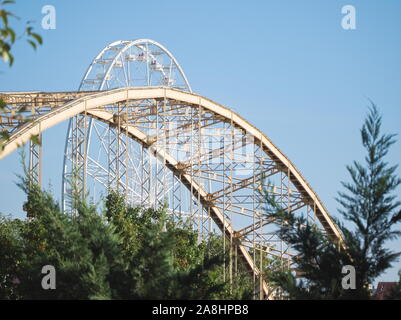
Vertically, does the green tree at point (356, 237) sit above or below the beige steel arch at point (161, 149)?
below

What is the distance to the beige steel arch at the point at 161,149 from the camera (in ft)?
73.0

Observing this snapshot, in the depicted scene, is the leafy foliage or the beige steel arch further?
the beige steel arch

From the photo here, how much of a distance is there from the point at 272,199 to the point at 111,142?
25.7 metres

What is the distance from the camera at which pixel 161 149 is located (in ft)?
108

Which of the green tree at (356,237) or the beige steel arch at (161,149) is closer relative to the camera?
the green tree at (356,237)

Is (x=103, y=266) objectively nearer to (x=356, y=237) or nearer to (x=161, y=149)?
(x=356, y=237)

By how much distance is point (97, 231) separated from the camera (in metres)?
13.6

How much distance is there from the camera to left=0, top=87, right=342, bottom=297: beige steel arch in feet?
73.0

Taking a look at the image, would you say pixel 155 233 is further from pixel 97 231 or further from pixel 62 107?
pixel 62 107

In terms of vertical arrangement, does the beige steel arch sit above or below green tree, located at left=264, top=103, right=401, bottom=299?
above

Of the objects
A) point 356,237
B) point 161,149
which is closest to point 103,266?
point 356,237

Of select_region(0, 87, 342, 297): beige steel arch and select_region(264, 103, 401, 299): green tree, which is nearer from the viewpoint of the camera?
select_region(264, 103, 401, 299): green tree
